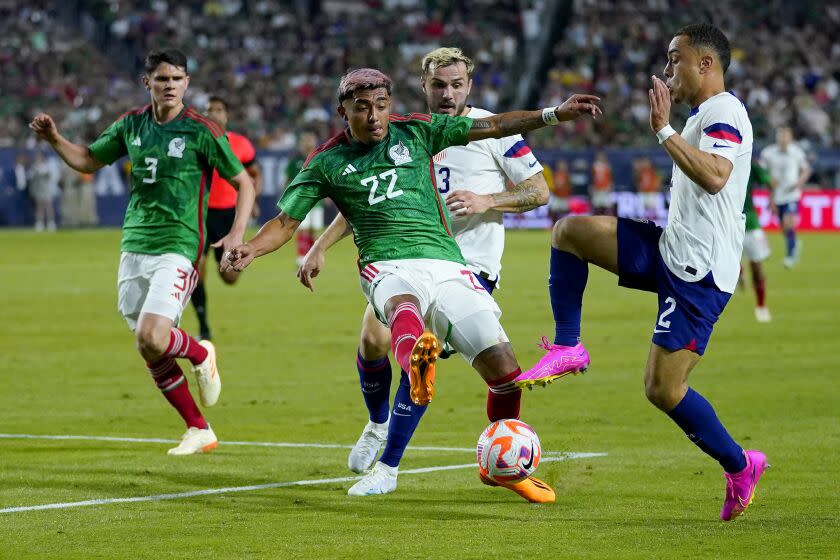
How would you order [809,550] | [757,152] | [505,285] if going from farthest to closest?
[757,152], [505,285], [809,550]

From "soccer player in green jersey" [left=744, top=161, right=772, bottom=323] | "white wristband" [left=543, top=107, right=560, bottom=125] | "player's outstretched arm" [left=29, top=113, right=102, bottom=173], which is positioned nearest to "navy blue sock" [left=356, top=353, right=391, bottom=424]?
"white wristband" [left=543, top=107, right=560, bottom=125]

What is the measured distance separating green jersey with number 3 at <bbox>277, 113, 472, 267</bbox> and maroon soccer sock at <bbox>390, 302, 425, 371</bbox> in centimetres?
49

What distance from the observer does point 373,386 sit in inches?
341

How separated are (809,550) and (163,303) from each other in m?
4.58

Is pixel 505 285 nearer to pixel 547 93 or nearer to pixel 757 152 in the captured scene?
pixel 757 152

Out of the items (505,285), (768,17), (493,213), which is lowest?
(505,285)

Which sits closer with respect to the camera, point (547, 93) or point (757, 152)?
point (757, 152)

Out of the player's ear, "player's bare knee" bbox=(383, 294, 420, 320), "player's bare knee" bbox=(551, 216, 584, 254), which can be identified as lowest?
"player's bare knee" bbox=(383, 294, 420, 320)

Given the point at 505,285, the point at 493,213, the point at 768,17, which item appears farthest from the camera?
the point at 768,17

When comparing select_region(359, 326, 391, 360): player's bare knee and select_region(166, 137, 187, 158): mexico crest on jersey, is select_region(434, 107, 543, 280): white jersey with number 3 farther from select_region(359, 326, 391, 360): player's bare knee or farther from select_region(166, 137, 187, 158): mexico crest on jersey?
select_region(166, 137, 187, 158): mexico crest on jersey

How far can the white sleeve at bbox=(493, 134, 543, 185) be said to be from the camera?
8.86 meters

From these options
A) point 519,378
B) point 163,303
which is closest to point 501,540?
point 519,378

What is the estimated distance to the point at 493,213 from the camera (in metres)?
8.79

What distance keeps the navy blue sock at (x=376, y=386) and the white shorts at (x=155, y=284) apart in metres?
1.45
